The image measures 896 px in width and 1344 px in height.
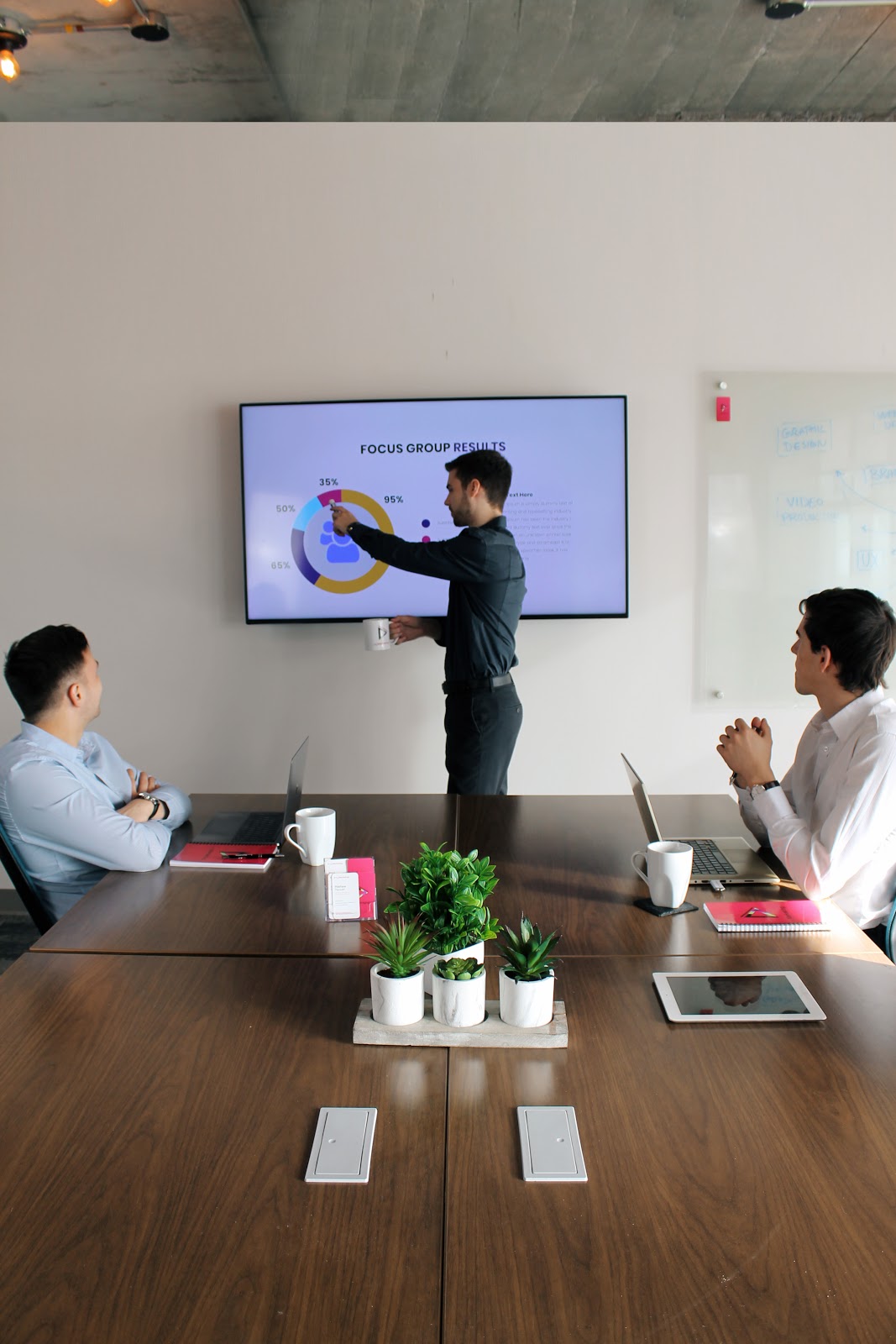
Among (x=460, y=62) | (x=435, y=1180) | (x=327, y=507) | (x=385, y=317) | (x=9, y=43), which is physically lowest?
(x=435, y=1180)

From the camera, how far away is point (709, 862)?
2.24 meters

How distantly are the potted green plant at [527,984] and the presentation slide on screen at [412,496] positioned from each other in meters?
2.63

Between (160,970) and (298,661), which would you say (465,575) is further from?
(160,970)

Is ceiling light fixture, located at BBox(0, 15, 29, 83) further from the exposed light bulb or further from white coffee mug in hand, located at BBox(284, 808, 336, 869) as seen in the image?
white coffee mug in hand, located at BBox(284, 808, 336, 869)

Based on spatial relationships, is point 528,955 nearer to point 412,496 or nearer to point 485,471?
point 485,471

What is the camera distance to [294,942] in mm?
1834

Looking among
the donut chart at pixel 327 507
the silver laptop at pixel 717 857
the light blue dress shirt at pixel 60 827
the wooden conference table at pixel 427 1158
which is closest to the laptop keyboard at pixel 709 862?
the silver laptop at pixel 717 857

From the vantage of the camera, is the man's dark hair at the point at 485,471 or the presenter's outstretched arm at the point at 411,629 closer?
the man's dark hair at the point at 485,471

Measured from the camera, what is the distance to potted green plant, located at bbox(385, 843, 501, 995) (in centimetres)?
147

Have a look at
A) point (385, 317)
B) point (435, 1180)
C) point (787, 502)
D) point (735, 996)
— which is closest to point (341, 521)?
point (385, 317)

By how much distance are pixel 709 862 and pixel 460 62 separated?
3502 mm

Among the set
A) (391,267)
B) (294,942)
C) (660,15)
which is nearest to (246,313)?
(391,267)

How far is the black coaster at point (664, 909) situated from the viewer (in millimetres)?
1966

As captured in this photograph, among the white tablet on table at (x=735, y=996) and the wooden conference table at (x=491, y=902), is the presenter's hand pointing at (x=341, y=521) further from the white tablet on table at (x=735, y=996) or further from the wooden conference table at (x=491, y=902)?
the white tablet on table at (x=735, y=996)
